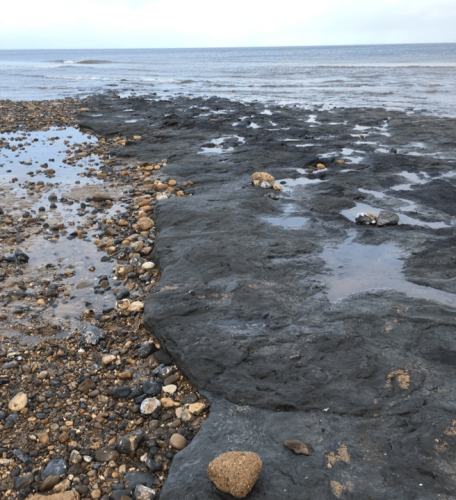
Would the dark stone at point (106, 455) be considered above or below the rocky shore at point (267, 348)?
below

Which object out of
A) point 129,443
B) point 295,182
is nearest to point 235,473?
point 129,443

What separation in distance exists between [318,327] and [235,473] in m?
1.98

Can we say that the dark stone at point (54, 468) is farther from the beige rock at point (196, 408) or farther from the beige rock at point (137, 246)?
the beige rock at point (137, 246)

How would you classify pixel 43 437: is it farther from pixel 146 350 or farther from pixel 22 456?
pixel 146 350

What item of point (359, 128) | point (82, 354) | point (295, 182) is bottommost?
point (82, 354)

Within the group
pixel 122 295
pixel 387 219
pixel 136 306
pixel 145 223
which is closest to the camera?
pixel 136 306

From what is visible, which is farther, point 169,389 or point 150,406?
point 169,389

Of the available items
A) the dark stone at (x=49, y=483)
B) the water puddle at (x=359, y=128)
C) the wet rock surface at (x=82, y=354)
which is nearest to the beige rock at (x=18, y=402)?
the wet rock surface at (x=82, y=354)

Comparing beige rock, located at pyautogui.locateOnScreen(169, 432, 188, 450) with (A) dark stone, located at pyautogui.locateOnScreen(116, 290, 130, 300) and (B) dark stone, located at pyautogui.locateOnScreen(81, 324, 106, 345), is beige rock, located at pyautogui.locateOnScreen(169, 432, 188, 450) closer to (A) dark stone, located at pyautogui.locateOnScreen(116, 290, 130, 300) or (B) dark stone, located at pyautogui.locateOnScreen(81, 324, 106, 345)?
(B) dark stone, located at pyautogui.locateOnScreen(81, 324, 106, 345)

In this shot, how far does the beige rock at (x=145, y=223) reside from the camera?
7305mm

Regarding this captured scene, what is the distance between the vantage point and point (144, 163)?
11.6 metres

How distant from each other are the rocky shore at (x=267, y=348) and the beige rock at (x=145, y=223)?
7 centimetres

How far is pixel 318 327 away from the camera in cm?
441

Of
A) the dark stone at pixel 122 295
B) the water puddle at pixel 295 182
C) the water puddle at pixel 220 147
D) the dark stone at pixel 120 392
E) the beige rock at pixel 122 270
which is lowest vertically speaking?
the dark stone at pixel 120 392
